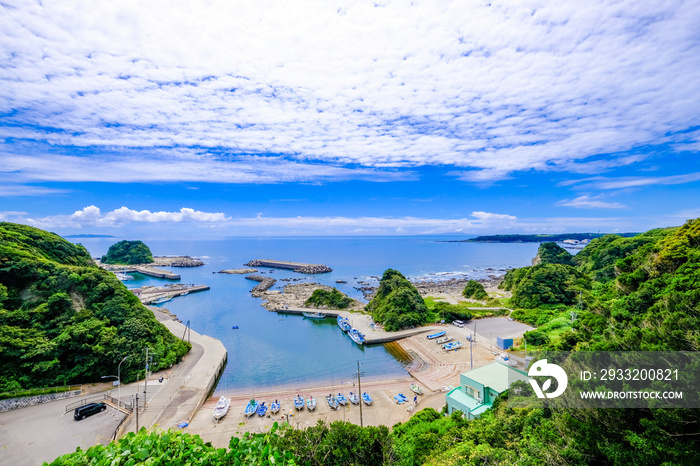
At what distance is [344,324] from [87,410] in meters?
25.4

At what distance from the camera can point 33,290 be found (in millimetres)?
20719

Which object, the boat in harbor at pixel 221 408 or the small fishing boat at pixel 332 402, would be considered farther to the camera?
the small fishing boat at pixel 332 402

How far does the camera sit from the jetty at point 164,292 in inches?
2158

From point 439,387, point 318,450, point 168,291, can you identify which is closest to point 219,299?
point 168,291

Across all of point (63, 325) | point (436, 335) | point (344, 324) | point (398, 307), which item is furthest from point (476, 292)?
point (63, 325)

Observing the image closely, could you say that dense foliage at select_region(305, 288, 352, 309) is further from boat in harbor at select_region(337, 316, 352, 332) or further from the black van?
the black van

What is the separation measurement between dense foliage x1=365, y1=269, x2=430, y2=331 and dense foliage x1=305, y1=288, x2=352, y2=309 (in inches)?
273

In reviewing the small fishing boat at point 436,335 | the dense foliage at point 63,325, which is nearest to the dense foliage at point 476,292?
the small fishing boat at point 436,335

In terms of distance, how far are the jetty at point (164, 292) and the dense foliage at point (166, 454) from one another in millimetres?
56866

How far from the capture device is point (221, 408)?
62.7ft

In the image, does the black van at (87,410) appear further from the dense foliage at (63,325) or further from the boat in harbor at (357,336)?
the boat in harbor at (357,336)

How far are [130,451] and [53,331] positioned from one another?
22.7 metres

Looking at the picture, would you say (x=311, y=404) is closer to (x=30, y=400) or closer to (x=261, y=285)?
(x=30, y=400)

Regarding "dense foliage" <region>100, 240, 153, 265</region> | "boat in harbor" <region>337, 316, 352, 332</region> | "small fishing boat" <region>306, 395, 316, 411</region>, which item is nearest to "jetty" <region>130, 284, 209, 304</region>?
"boat in harbor" <region>337, 316, 352, 332</region>
